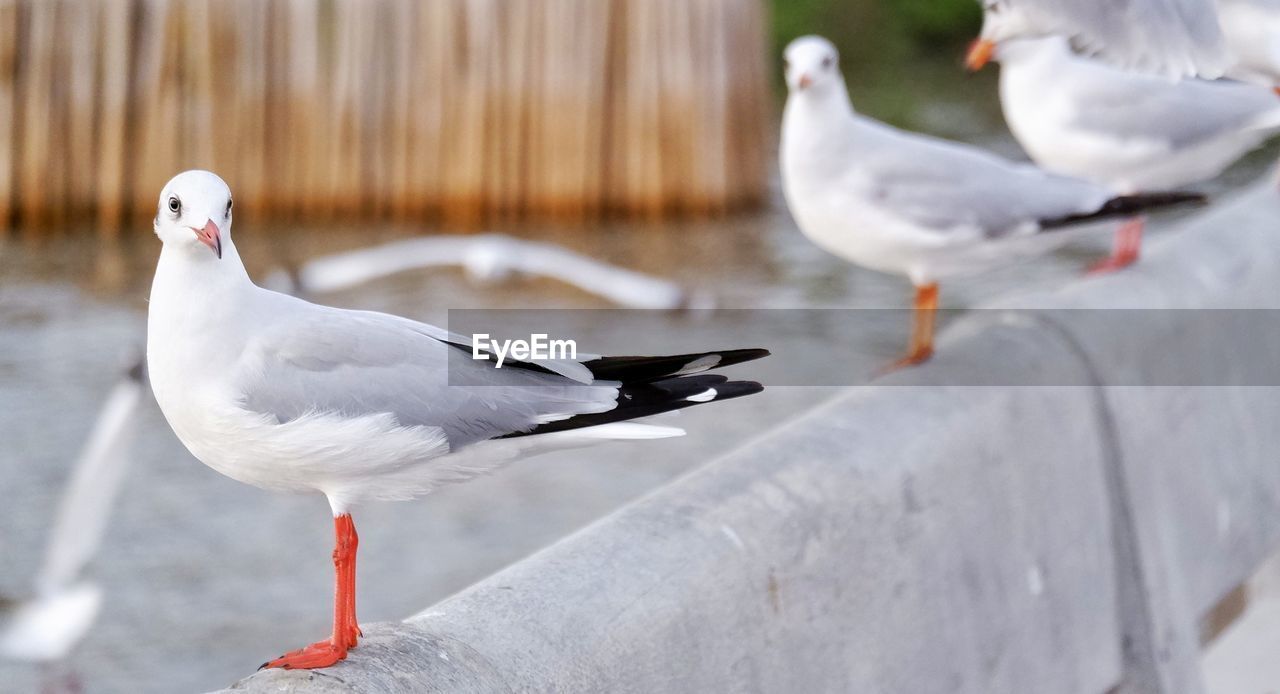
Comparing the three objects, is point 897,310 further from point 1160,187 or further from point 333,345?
point 333,345

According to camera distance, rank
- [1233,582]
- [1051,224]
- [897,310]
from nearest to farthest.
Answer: [1233,582] → [1051,224] → [897,310]

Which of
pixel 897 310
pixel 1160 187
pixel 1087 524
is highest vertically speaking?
pixel 1160 187

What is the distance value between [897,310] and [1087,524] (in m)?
5.34

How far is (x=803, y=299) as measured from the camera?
8.71 m

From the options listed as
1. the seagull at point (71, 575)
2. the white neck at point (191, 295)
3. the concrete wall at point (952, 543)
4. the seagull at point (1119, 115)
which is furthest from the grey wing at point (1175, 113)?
the white neck at point (191, 295)

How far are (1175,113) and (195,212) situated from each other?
3629 mm

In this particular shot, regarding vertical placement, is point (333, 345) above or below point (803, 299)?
above

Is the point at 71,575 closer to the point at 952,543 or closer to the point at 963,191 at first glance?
the point at 963,191

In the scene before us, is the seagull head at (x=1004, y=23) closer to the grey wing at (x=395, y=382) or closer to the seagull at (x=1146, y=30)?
the seagull at (x=1146, y=30)

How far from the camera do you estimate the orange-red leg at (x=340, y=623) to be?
200cm

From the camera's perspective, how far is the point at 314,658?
1996 millimetres

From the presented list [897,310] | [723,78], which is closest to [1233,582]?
[897,310]

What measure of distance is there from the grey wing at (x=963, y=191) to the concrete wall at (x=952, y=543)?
0.82 feet

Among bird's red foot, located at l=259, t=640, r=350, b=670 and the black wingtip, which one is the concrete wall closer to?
bird's red foot, located at l=259, t=640, r=350, b=670
